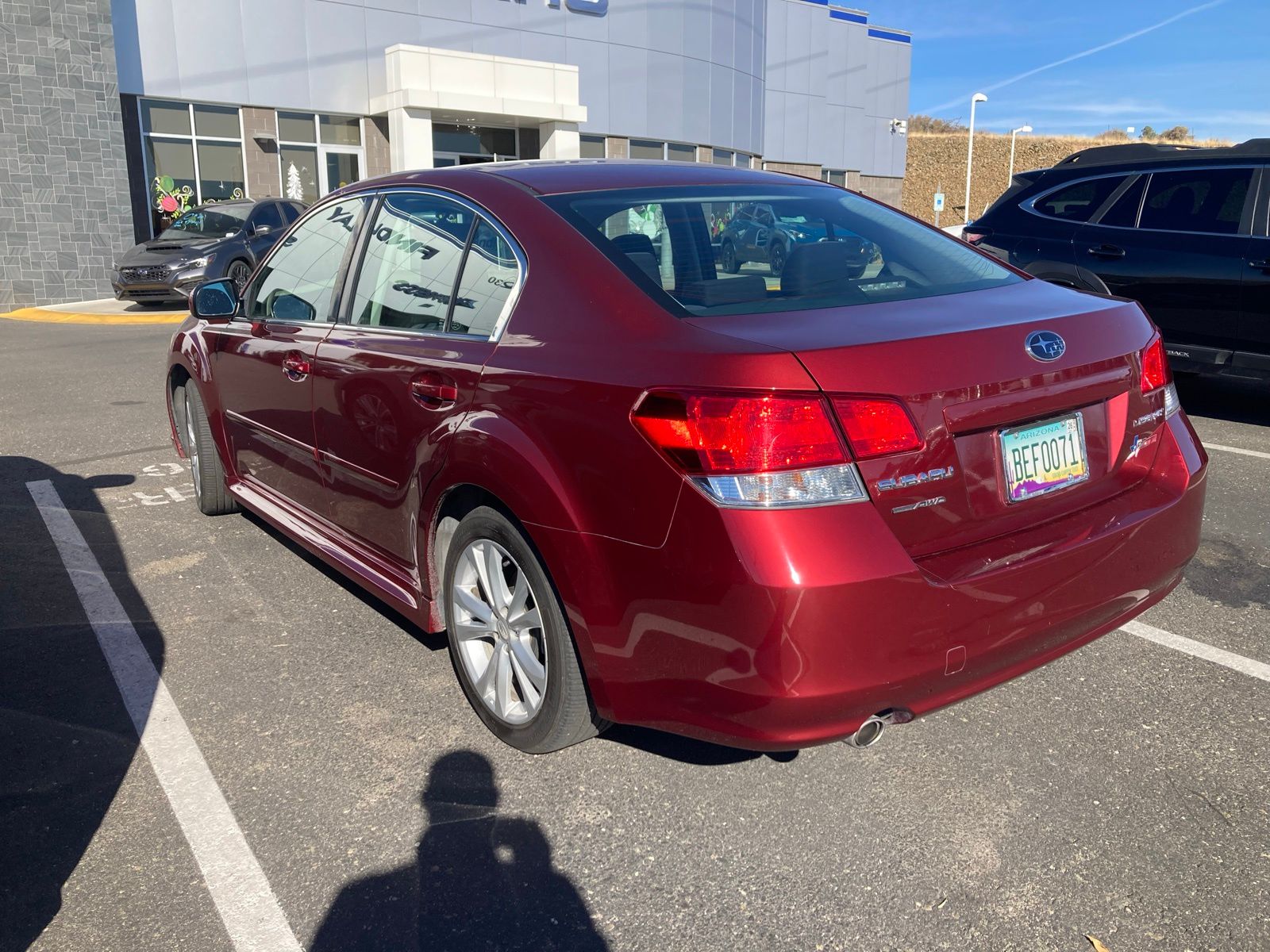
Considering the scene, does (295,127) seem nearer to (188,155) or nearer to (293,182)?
(293,182)

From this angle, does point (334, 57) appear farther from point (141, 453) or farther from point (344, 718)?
point (344, 718)

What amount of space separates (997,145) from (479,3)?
46.0 metres

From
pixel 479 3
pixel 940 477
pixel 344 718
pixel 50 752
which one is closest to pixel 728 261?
pixel 940 477

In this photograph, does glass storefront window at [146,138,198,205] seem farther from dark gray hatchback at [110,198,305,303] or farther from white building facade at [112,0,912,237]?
dark gray hatchback at [110,198,305,303]

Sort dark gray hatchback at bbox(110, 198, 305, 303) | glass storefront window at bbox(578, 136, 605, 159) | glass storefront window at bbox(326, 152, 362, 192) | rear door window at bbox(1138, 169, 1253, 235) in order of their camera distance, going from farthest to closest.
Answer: glass storefront window at bbox(578, 136, 605, 159), glass storefront window at bbox(326, 152, 362, 192), dark gray hatchback at bbox(110, 198, 305, 303), rear door window at bbox(1138, 169, 1253, 235)

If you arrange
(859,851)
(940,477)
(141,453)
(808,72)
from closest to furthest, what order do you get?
(940,477)
(859,851)
(141,453)
(808,72)

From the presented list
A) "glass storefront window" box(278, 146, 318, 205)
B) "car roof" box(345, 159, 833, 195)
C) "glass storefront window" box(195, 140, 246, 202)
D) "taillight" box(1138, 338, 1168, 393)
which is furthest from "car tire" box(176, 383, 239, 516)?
"glass storefront window" box(278, 146, 318, 205)

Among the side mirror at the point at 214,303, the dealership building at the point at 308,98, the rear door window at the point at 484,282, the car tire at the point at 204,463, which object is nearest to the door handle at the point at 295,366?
the side mirror at the point at 214,303

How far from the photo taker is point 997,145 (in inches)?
2510

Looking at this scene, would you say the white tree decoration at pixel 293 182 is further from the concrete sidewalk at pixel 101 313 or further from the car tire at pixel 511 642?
the car tire at pixel 511 642

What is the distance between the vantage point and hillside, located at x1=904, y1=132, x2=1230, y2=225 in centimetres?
6222

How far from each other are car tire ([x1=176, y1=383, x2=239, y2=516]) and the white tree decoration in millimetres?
19823

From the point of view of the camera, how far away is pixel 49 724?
11.0 ft

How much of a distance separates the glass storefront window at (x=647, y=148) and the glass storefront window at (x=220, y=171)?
1146cm
